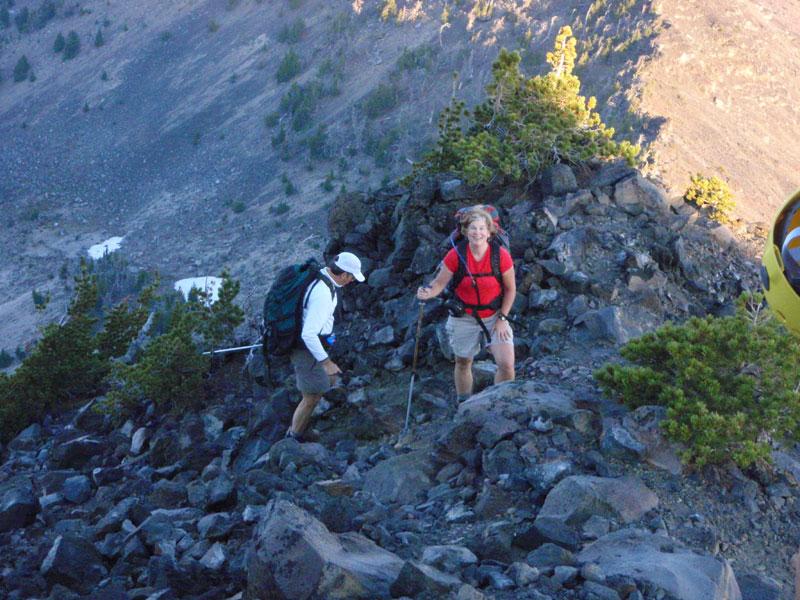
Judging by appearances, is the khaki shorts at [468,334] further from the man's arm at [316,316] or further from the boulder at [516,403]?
the man's arm at [316,316]

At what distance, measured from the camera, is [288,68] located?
65.0m

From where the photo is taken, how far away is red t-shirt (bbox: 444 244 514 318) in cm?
622

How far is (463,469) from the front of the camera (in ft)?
19.1

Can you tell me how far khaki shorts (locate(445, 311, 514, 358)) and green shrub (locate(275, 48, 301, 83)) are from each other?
204 feet

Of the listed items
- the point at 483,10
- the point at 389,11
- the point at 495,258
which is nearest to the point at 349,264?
the point at 495,258

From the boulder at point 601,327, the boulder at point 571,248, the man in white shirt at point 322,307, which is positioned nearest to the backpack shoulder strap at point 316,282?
the man in white shirt at point 322,307

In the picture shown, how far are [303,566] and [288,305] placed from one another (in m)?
3.15

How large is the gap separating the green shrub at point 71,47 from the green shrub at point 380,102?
36001 millimetres

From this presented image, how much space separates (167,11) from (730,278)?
80914mm

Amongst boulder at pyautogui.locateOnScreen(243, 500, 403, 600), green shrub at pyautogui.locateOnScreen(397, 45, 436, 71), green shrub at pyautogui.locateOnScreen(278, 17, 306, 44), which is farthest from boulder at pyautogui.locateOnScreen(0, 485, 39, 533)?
green shrub at pyautogui.locateOnScreen(278, 17, 306, 44)

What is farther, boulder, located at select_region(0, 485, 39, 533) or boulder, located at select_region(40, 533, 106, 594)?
boulder, located at select_region(0, 485, 39, 533)

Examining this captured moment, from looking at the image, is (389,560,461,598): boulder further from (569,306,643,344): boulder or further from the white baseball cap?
(569,306,643,344): boulder

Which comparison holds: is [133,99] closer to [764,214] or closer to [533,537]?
[764,214]

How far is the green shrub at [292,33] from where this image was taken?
6931 cm
